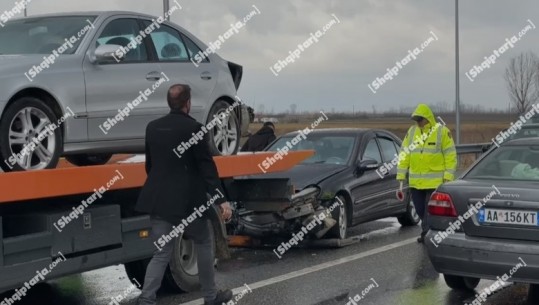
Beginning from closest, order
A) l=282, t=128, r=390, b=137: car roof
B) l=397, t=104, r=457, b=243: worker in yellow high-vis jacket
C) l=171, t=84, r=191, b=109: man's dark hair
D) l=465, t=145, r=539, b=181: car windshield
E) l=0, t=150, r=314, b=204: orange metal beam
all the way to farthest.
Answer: l=0, t=150, r=314, b=204: orange metal beam < l=171, t=84, r=191, b=109: man's dark hair < l=465, t=145, r=539, b=181: car windshield < l=397, t=104, r=457, b=243: worker in yellow high-vis jacket < l=282, t=128, r=390, b=137: car roof

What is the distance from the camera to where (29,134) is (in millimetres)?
6219

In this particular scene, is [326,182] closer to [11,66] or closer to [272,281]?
[272,281]

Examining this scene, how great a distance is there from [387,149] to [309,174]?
77.2 inches

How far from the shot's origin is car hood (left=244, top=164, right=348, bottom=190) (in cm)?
1023

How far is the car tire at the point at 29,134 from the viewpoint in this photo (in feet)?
19.6

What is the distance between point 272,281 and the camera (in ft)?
26.7

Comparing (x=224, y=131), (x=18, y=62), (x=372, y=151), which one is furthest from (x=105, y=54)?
(x=372, y=151)

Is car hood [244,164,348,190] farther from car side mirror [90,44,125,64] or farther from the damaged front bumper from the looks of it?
car side mirror [90,44,125,64]

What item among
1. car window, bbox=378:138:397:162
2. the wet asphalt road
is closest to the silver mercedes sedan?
the wet asphalt road

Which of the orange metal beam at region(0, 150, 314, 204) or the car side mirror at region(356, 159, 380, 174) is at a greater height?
the orange metal beam at region(0, 150, 314, 204)

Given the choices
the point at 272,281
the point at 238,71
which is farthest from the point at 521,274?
the point at 238,71

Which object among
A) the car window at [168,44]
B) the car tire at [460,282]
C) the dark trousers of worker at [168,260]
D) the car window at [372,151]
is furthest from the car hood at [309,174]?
the dark trousers of worker at [168,260]

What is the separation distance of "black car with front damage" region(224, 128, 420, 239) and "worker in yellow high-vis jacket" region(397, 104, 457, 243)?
1.03 m

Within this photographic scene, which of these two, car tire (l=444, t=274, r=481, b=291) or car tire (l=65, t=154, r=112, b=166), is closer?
car tire (l=444, t=274, r=481, b=291)
